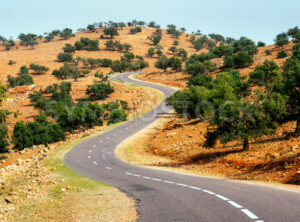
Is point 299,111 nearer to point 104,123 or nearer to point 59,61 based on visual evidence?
point 104,123

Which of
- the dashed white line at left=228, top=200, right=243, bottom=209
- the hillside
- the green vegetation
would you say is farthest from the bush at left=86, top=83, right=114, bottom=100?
the green vegetation

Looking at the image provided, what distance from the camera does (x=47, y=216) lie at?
38.9 ft

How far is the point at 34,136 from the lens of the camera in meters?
54.2

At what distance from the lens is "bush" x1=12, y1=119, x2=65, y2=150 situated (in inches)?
2104

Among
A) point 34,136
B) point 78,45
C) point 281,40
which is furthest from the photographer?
point 78,45

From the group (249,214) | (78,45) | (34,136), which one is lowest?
(34,136)

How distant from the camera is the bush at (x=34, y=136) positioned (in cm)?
5344

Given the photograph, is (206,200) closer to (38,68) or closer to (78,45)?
(38,68)

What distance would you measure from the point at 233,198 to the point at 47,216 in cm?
784

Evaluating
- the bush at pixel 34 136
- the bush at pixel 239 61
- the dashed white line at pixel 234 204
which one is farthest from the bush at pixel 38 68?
the dashed white line at pixel 234 204

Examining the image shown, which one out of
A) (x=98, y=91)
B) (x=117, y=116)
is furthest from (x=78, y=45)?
(x=117, y=116)

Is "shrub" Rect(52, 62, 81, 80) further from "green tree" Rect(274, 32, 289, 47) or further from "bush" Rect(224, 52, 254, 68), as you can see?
"green tree" Rect(274, 32, 289, 47)

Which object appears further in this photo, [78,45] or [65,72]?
[78,45]

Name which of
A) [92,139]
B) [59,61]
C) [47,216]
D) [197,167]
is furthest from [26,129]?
[59,61]
